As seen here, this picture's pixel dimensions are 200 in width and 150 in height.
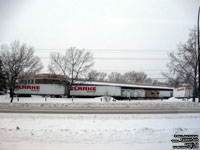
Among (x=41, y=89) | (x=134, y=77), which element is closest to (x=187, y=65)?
(x=41, y=89)

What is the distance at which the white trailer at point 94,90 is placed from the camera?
3738 centimetres

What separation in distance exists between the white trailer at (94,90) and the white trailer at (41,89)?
315 cm

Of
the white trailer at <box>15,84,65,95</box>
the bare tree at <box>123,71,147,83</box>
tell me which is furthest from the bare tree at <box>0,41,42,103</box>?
the bare tree at <box>123,71,147,83</box>

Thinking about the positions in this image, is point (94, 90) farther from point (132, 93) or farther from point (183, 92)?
point (183, 92)

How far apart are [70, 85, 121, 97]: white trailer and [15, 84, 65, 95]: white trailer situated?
3.15 m

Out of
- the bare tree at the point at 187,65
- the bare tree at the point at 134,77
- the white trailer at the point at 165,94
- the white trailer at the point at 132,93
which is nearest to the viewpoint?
the bare tree at the point at 187,65

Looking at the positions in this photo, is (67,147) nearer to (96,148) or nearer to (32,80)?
(96,148)

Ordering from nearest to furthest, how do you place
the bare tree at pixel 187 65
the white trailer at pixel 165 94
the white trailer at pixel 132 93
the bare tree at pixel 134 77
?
the bare tree at pixel 187 65, the white trailer at pixel 132 93, the white trailer at pixel 165 94, the bare tree at pixel 134 77

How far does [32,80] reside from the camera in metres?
37.4

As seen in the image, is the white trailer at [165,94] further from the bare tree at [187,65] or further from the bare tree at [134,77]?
the bare tree at [134,77]

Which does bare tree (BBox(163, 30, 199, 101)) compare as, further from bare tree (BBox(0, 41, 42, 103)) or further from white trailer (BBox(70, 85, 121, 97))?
bare tree (BBox(0, 41, 42, 103))

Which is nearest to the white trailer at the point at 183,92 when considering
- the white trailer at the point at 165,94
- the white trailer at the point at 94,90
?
the white trailer at the point at 165,94

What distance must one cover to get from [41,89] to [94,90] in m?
12.7

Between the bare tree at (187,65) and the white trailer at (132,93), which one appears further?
the white trailer at (132,93)
